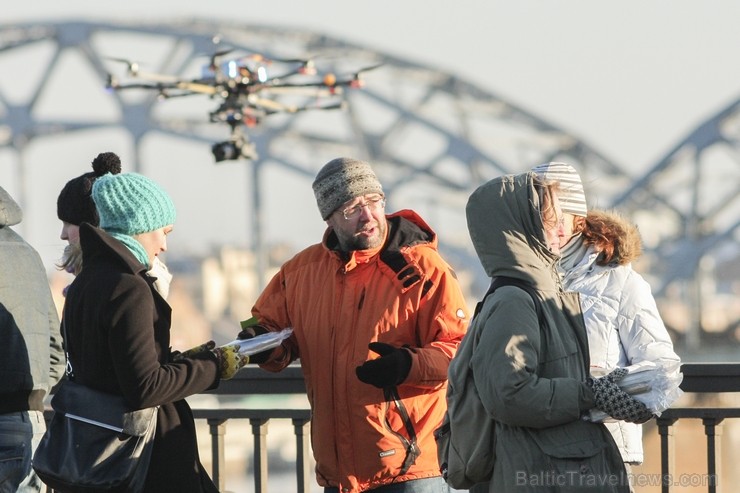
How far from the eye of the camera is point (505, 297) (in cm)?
321

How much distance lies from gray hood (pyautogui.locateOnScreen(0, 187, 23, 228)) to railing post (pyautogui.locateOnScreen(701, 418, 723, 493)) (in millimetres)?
2352

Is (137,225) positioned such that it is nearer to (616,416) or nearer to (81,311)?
(81,311)

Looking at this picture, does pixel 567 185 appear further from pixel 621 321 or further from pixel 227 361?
pixel 227 361

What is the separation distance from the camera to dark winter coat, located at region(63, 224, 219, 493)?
3.24 metres

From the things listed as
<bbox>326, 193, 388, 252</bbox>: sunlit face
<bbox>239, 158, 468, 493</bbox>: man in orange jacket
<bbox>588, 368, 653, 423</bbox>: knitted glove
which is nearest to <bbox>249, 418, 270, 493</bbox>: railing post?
<bbox>239, 158, 468, 493</bbox>: man in orange jacket

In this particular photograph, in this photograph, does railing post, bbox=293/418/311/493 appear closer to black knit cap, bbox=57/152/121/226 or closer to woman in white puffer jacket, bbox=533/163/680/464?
black knit cap, bbox=57/152/121/226

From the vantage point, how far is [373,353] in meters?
3.86

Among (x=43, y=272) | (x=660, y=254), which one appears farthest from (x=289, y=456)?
(x=43, y=272)

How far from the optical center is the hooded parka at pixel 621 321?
3580 mm

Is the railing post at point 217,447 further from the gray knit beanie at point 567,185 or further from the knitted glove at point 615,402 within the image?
the knitted glove at point 615,402

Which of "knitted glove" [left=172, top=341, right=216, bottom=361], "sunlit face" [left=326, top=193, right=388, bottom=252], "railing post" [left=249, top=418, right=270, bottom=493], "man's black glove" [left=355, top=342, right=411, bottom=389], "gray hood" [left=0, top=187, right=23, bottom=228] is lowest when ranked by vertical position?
"railing post" [left=249, top=418, right=270, bottom=493]

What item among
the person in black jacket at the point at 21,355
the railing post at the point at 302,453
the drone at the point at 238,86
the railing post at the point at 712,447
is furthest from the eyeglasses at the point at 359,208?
the drone at the point at 238,86

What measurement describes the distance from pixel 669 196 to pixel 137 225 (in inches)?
2030

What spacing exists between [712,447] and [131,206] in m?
2.25
